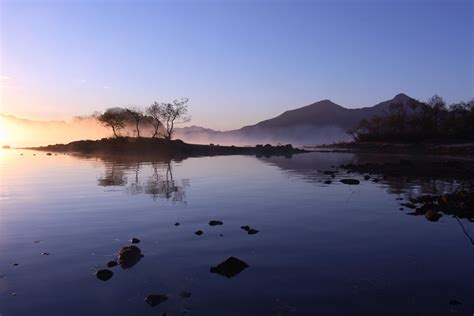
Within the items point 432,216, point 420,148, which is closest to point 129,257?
point 432,216

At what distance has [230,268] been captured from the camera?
42.0 ft

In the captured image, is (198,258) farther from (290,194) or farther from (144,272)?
(290,194)

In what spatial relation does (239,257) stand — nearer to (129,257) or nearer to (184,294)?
(184,294)

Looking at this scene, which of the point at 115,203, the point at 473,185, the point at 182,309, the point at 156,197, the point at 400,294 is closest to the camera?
the point at 182,309

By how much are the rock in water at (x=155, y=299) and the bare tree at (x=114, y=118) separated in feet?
376

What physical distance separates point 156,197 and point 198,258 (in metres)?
15.3

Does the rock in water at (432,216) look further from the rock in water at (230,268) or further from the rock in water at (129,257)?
the rock in water at (129,257)

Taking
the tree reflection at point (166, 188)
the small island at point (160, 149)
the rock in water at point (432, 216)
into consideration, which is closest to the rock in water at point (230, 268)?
the rock in water at point (432, 216)

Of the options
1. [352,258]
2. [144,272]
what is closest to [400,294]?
[352,258]

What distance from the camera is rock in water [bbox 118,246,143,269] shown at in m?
13.4

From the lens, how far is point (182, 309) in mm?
10117

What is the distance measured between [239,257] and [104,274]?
15.4 ft

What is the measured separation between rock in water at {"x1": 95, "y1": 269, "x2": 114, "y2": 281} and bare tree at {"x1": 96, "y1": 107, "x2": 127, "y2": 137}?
11245 centimetres

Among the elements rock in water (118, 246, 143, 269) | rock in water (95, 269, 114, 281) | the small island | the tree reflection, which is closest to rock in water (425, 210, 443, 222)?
rock in water (118, 246, 143, 269)
